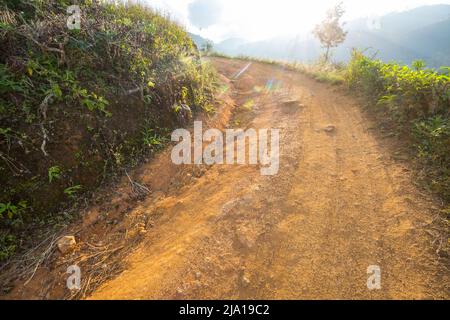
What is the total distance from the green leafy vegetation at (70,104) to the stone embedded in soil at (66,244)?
58 centimetres

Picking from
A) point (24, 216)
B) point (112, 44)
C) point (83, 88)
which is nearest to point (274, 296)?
point (24, 216)

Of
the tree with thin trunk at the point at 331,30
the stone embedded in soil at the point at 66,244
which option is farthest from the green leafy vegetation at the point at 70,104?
the tree with thin trunk at the point at 331,30

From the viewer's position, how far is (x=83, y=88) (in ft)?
16.5

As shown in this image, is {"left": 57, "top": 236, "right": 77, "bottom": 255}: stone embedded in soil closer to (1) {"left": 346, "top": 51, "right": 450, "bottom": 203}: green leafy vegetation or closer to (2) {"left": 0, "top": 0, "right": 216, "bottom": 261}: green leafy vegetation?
(2) {"left": 0, "top": 0, "right": 216, "bottom": 261}: green leafy vegetation

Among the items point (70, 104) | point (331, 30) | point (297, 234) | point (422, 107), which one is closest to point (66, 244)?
point (70, 104)

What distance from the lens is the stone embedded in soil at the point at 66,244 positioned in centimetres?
365

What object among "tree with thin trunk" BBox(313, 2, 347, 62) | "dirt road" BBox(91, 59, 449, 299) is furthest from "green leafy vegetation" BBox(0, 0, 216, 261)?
"tree with thin trunk" BBox(313, 2, 347, 62)

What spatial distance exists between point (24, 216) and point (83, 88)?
8.26 ft

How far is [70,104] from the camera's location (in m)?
4.76

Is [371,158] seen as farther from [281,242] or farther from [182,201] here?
[182,201]

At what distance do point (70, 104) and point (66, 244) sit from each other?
2.54 meters

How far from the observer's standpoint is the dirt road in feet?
8.95

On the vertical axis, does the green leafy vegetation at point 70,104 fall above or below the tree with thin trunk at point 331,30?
below

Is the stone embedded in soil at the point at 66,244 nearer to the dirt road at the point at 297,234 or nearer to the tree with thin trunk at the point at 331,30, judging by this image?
the dirt road at the point at 297,234
